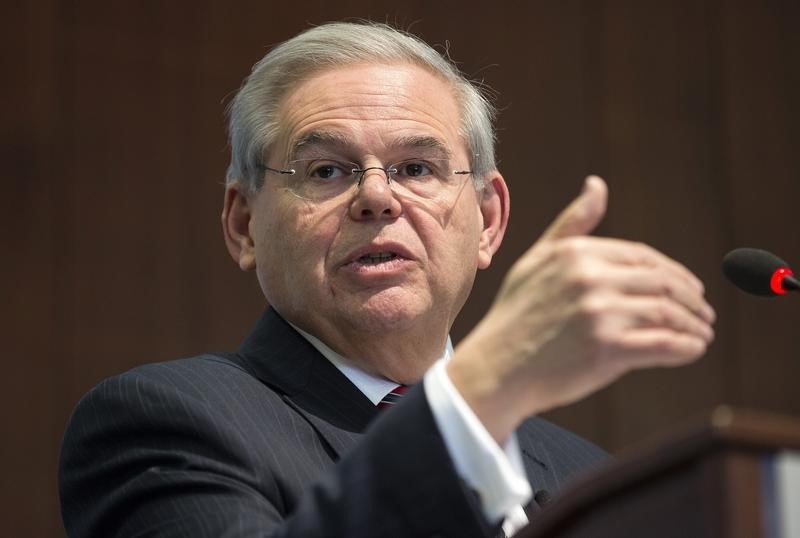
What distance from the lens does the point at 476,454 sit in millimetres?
1433

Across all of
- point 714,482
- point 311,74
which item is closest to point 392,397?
point 311,74

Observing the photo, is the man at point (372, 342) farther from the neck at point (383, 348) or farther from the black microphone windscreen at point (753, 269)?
the black microphone windscreen at point (753, 269)

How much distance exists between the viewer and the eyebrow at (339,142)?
7.82 feet

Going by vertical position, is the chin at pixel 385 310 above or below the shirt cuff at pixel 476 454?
below

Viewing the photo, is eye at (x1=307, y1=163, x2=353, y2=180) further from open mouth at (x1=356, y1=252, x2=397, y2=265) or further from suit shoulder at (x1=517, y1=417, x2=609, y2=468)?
suit shoulder at (x1=517, y1=417, x2=609, y2=468)

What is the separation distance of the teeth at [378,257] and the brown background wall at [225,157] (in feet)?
4.29

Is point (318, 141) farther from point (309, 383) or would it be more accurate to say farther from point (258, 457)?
point (258, 457)

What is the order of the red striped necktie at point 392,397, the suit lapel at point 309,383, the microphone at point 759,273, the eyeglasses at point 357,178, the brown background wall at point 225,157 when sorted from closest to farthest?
the microphone at point 759,273 → the suit lapel at point 309,383 → the red striped necktie at point 392,397 → the eyeglasses at point 357,178 → the brown background wall at point 225,157

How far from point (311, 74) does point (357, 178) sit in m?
0.27

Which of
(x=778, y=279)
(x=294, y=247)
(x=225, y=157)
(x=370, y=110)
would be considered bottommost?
(x=225, y=157)

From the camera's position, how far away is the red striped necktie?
224cm

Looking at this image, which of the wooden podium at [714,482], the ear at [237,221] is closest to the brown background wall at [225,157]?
the ear at [237,221]

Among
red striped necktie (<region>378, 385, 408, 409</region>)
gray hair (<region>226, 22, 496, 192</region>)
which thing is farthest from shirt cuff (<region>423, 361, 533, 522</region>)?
gray hair (<region>226, 22, 496, 192</region>)

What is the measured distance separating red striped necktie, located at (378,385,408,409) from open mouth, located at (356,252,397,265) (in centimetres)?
22
